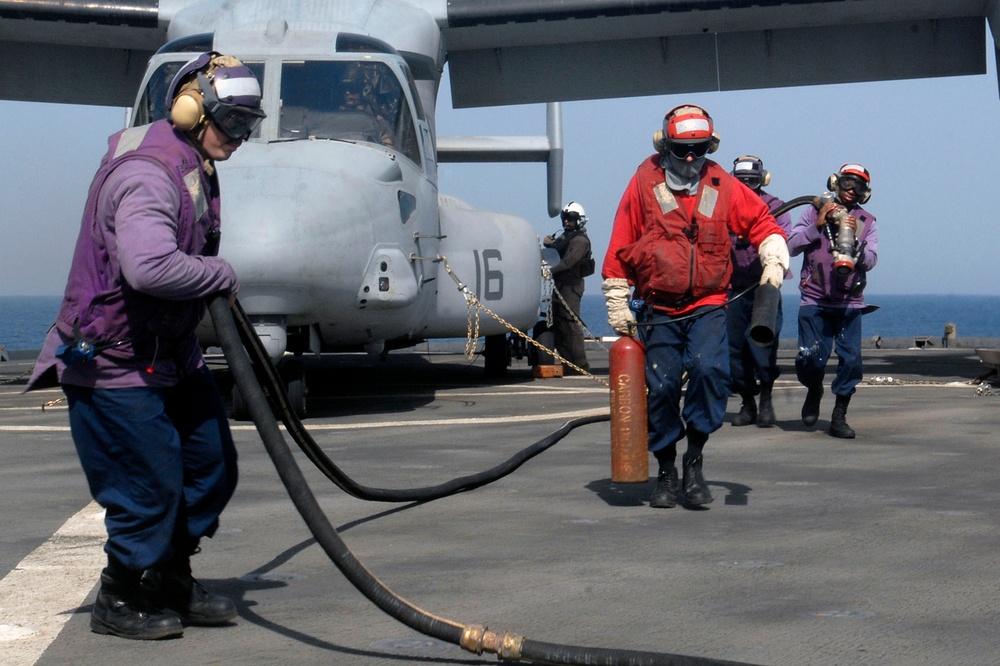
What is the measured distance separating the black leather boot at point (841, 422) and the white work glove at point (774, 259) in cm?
275

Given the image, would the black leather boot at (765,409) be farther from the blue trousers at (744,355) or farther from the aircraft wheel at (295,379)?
the aircraft wheel at (295,379)

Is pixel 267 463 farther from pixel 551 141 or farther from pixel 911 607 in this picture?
pixel 551 141

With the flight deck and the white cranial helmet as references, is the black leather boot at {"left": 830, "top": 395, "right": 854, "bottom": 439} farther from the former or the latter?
the white cranial helmet

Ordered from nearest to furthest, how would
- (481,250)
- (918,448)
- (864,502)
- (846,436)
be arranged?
(864,502), (918,448), (846,436), (481,250)

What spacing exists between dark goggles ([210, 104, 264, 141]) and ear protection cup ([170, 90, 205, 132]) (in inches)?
1.7

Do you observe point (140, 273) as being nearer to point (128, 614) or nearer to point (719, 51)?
point (128, 614)

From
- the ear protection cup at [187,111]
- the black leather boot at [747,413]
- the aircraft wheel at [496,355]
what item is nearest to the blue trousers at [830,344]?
the black leather boot at [747,413]

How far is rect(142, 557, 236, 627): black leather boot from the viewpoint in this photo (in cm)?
402

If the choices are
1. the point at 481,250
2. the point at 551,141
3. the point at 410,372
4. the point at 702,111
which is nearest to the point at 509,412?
the point at 481,250

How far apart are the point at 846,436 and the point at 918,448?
70 centimetres

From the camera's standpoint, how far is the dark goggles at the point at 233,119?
4072 millimetres

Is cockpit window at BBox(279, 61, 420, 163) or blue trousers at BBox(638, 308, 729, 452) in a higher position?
cockpit window at BBox(279, 61, 420, 163)

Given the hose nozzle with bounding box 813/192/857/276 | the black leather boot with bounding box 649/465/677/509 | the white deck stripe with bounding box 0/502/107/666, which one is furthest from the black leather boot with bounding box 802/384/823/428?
the white deck stripe with bounding box 0/502/107/666

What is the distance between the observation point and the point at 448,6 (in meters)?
13.9
